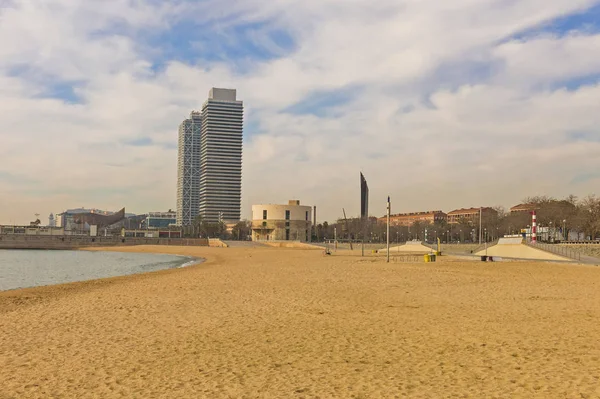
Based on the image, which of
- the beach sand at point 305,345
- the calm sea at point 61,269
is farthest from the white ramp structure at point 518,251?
the calm sea at point 61,269

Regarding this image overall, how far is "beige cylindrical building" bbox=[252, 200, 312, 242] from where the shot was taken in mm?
154875

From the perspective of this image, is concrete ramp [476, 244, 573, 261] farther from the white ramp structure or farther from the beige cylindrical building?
the beige cylindrical building

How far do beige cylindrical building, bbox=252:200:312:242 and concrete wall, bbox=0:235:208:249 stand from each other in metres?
19.1

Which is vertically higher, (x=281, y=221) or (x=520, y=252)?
(x=281, y=221)

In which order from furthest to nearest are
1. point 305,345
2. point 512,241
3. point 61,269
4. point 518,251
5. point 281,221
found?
1. point 281,221
2. point 512,241
3. point 518,251
4. point 61,269
5. point 305,345

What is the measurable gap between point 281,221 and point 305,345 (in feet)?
472

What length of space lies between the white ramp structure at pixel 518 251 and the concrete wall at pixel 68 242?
103170 millimetres

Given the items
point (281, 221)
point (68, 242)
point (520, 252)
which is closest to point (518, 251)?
point (520, 252)

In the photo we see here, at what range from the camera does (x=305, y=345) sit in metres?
11.2

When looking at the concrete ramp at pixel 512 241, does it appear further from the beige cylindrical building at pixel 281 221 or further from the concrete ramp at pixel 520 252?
the beige cylindrical building at pixel 281 221

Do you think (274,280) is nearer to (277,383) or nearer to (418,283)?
(418,283)

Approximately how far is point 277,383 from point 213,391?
1.11m

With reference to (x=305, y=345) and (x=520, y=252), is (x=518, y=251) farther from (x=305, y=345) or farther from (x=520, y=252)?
(x=305, y=345)

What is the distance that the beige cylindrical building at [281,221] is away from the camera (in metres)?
155
